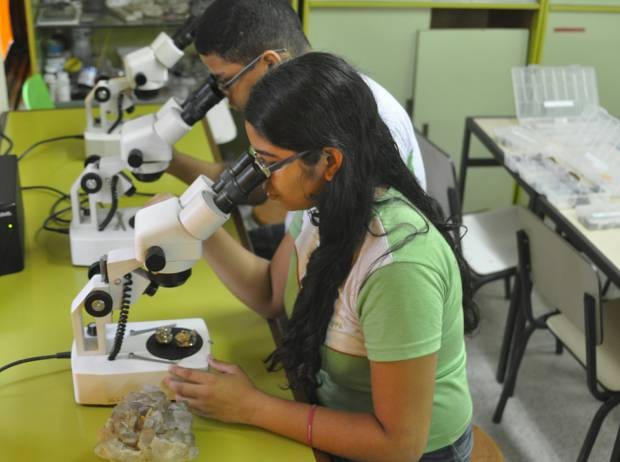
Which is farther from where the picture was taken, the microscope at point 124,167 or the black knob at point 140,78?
the black knob at point 140,78

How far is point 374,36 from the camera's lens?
3.48 metres

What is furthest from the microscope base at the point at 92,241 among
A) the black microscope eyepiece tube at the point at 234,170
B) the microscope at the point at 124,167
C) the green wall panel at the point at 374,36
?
the green wall panel at the point at 374,36

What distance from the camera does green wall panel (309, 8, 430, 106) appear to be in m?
3.42

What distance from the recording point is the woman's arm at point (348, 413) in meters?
1.14

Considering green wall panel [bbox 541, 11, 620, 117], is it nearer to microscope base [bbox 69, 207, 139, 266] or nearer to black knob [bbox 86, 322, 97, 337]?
microscope base [bbox 69, 207, 139, 266]

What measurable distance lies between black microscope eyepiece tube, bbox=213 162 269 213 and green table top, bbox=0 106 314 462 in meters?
0.36

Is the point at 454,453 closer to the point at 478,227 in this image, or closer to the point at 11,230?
the point at 11,230

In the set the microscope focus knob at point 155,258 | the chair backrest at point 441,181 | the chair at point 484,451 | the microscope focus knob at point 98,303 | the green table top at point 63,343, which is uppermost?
the microscope focus knob at point 155,258

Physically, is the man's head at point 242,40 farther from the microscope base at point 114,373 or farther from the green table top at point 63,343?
the microscope base at point 114,373

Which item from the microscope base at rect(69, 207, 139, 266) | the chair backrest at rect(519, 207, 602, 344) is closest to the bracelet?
the microscope base at rect(69, 207, 139, 266)

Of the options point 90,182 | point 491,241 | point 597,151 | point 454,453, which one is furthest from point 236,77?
point 597,151

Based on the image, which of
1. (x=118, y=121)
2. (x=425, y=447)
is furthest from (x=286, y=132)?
(x=118, y=121)

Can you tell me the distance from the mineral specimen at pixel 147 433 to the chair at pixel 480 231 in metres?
1.25

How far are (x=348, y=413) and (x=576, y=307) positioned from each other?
108 centimetres
